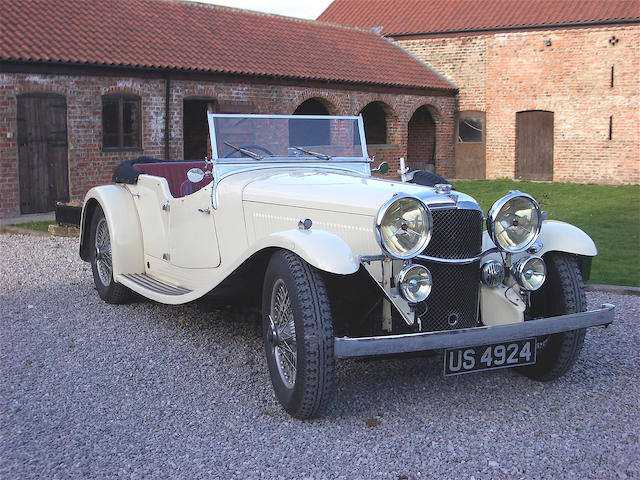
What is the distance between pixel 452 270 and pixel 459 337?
0.46 meters

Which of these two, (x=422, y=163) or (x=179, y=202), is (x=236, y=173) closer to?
(x=179, y=202)

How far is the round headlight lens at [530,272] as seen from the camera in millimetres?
3930

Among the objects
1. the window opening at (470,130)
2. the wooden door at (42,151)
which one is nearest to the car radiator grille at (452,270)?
the wooden door at (42,151)

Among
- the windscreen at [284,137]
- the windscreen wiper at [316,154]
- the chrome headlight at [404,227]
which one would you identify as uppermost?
the windscreen at [284,137]

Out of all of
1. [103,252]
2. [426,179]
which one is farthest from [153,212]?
[426,179]

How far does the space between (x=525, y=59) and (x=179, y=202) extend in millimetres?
17236

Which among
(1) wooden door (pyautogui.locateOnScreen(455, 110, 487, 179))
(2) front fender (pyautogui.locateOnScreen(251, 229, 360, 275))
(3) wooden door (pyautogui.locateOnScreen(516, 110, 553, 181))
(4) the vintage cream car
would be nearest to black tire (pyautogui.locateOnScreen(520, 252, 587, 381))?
(4) the vintage cream car

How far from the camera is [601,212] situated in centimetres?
1326

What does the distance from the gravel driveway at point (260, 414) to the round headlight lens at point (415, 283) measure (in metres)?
0.64

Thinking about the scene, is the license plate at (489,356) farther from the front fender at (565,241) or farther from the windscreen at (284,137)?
the windscreen at (284,137)

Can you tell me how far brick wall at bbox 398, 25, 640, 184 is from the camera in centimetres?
1916

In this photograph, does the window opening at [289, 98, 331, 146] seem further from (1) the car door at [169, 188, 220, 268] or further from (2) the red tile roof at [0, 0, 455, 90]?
(2) the red tile roof at [0, 0, 455, 90]

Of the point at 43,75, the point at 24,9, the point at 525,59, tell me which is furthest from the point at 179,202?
the point at 525,59

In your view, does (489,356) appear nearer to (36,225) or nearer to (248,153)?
(248,153)
